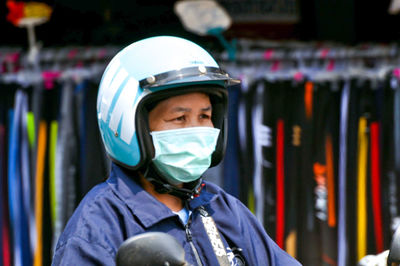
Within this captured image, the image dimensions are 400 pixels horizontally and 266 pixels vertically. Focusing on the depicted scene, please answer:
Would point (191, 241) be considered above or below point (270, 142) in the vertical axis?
above

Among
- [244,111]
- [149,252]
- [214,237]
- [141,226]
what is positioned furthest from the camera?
[244,111]

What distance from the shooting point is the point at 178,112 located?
2.41m

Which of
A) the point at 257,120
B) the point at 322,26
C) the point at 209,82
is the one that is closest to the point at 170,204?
the point at 209,82

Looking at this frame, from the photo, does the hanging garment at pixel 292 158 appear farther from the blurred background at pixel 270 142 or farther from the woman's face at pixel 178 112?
the woman's face at pixel 178 112

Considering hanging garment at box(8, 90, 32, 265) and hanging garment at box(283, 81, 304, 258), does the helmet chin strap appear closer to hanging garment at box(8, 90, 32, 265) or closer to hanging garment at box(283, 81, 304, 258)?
hanging garment at box(283, 81, 304, 258)

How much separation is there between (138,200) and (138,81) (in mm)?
411

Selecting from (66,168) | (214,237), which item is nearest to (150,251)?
(214,237)

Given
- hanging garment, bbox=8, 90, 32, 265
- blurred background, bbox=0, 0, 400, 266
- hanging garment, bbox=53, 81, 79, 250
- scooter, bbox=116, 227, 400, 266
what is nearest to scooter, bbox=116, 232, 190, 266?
scooter, bbox=116, 227, 400, 266

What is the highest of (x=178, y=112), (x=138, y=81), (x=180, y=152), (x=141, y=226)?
(x=138, y=81)

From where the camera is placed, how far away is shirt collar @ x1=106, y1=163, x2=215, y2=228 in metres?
2.28

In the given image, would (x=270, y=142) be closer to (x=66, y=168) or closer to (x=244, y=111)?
(x=244, y=111)

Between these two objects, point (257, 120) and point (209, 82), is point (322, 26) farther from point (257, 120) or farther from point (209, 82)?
point (209, 82)

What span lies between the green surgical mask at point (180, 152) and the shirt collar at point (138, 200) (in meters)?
0.12

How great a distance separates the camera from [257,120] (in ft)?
15.0
